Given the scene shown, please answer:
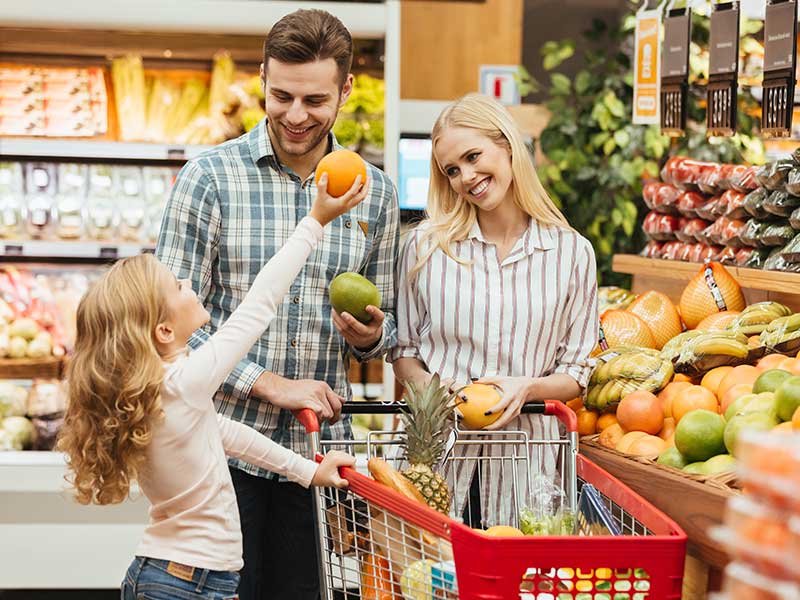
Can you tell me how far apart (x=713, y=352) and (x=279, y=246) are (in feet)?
3.45

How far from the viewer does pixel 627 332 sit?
2.92 metres

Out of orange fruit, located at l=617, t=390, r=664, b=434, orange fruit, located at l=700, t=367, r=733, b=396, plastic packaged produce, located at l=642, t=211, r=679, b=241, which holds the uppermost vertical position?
plastic packaged produce, located at l=642, t=211, r=679, b=241

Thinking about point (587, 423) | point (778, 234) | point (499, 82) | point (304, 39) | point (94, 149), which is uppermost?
point (499, 82)

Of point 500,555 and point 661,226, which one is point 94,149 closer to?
point 661,226

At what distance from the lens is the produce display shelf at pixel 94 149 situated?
4258 mm

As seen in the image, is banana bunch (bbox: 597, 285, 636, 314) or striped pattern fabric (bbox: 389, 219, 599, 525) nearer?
striped pattern fabric (bbox: 389, 219, 599, 525)

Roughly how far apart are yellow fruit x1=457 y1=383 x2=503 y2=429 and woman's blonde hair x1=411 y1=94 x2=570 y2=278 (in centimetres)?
35

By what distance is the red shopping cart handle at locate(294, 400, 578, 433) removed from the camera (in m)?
2.17

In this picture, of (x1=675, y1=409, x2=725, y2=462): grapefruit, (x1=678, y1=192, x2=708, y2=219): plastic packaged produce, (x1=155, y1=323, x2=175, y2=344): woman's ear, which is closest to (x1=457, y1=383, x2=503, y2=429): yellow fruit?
(x1=675, y1=409, x2=725, y2=462): grapefruit

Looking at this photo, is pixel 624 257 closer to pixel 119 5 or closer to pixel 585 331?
pixel 585 331

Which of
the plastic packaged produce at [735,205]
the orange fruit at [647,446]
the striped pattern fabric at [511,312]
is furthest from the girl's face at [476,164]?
the plastic packaged produce at [735,205]

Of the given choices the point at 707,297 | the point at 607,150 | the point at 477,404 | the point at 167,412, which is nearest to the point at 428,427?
the point at 477,404

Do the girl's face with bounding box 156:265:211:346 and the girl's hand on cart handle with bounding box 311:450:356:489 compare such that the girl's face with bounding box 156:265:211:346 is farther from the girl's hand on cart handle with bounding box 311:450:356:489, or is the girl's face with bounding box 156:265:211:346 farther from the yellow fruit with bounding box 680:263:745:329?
the yellow fruit with bounding box 680:263:745:329

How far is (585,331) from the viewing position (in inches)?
96.3
